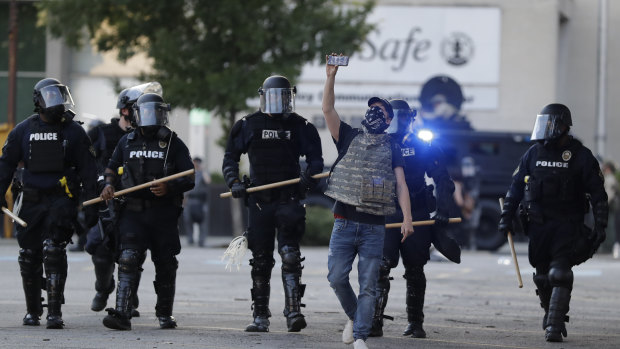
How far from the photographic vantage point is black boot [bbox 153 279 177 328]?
10.1 meters

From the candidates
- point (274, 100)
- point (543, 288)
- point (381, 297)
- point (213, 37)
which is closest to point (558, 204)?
point (543, 288)

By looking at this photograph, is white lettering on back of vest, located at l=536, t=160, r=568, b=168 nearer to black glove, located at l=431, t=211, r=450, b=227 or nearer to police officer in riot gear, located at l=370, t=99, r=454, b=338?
police officer in riot gear, located at l=370, t=99, r=454, b=338

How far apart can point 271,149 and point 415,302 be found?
5.30 feet

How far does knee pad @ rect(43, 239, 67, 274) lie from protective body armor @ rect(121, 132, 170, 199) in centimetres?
69

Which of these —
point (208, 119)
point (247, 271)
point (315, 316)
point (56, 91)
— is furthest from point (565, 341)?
point (208, 119)

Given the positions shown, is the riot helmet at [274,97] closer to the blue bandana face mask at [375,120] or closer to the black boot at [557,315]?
the blue bandana face mask at [375,120]

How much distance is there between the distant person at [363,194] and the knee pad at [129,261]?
1.84 m

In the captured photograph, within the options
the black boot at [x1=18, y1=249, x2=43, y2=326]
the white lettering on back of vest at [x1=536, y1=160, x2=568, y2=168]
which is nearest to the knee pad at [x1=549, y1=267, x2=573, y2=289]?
the white lettering on back of vest at [x1=536, y1=160, x2=568, y2=168]

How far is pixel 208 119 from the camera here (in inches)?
1387

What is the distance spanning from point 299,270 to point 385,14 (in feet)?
86.4

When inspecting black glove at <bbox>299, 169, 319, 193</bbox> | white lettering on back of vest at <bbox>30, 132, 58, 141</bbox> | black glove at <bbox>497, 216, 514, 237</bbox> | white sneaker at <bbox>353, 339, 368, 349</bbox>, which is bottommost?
white sneaker at <bbox>353, 339, 368, 349</bbox>

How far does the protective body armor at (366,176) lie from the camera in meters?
8.66

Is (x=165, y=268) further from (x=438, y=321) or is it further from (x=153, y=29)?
(x=153, y=29)

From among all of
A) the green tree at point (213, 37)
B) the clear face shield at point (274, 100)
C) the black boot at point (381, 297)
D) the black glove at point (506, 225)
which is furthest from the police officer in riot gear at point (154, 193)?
the green tree at point (213, 37)
